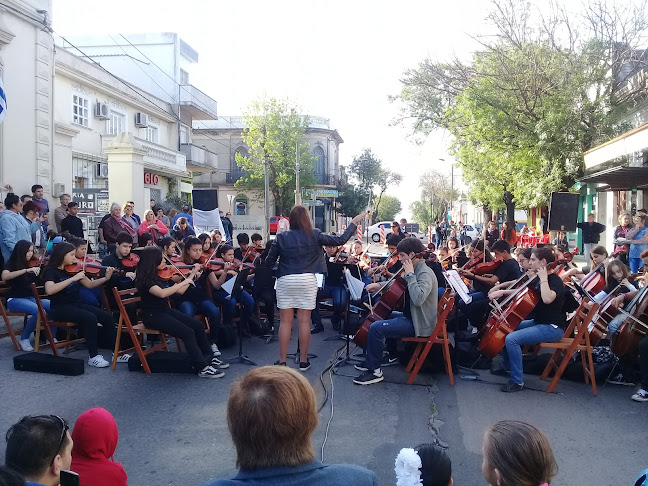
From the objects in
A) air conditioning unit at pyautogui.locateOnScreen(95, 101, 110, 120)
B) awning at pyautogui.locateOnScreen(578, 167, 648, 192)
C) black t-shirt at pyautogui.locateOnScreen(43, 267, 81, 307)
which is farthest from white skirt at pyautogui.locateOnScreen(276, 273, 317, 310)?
air conditioning unit at pyautogui.locateOnScreen(95, 101, 110, 120)

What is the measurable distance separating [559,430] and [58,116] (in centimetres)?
1925

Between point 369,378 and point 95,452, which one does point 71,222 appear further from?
point 95,452

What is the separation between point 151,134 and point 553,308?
24.9 m

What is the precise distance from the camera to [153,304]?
6262mm

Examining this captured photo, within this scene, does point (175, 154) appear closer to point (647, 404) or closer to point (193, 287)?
point (193, 287)

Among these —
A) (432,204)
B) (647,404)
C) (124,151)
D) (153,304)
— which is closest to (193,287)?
(153,304)

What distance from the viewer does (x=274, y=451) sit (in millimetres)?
1737

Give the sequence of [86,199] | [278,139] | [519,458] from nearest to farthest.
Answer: [519,458] < [86,199] < [278,139]

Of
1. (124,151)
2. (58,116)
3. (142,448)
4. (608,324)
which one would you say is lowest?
(142,448)

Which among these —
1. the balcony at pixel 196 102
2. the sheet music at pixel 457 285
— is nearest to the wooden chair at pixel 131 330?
the sheet music at pixel 457 285

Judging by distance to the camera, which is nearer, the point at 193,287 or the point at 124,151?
the point at 193,287

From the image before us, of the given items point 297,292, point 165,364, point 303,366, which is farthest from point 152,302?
point 303,366

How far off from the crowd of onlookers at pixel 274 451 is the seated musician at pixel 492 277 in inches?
218

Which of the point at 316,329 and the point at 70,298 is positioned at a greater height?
the point at 70,298
